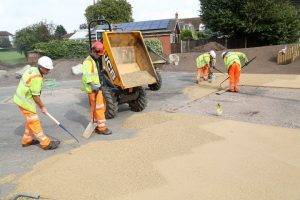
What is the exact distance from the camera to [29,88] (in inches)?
267

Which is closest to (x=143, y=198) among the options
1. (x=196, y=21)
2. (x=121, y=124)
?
(x=121, y=124)

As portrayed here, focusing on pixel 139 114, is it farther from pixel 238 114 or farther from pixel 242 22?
pixel 242 22

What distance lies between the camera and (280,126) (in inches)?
320

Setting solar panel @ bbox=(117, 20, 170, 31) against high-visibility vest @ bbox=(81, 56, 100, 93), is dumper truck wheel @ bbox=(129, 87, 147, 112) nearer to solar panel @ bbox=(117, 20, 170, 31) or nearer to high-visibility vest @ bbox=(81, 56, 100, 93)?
high-visibility vest @ bbox=(81, 56, 100, 93)

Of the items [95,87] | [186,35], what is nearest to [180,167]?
[95,87]

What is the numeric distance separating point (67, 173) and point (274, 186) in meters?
2.80

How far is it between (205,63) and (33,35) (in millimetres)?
31051

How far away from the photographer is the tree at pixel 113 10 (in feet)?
164

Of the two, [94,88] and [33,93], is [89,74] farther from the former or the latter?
[33,93]

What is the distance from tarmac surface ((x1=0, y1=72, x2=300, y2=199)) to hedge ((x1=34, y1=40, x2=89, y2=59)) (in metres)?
12.8

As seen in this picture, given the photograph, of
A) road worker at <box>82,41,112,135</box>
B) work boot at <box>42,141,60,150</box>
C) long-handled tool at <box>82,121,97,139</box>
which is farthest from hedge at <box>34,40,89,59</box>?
work boot at <box>42,141,60,150</box>

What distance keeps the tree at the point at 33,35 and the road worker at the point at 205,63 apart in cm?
2871

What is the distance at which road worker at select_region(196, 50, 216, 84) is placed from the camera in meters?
14.4

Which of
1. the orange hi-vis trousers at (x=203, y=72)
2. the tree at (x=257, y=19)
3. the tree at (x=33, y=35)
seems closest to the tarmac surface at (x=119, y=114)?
the orange hi-vis trousers at (x=203, y=72)
